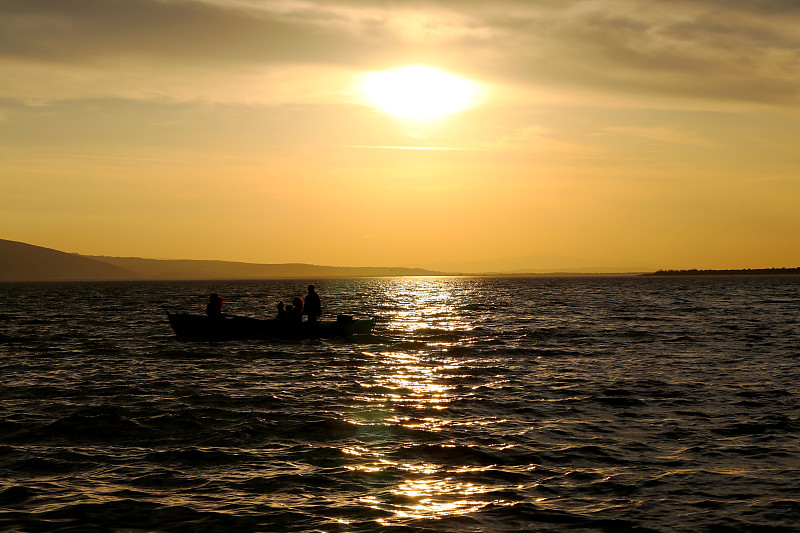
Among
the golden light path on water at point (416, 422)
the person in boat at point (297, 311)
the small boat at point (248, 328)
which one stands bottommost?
the golden light path on water at point (416, 422)

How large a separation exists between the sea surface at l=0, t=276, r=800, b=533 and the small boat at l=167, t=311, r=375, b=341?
4.58 meters

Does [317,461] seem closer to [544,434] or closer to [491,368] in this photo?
[544,434]

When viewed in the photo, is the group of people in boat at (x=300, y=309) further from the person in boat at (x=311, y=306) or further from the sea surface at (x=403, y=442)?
the sea surface at (x=403, y=442)

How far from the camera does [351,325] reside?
39.2 meters

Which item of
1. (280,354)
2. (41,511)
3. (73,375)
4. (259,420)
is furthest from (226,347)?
(41,511)

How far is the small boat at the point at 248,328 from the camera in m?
37.3

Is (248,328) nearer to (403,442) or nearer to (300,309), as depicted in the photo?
(300,309)

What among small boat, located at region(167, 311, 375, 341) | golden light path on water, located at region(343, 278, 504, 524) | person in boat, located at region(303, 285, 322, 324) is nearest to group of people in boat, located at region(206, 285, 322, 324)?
person in boat, located at region(303, 285, 322, 324)

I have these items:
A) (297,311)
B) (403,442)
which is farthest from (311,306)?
(403,442)

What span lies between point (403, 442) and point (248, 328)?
22.9m

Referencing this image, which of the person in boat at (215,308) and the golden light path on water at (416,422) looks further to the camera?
the person in boat at (215,308)

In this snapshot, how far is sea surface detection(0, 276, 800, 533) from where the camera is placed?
1149 cm

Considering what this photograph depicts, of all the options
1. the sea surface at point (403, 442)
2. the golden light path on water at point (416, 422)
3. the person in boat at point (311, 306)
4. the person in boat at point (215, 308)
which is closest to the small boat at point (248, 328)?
the person in boat at point (215, 308)

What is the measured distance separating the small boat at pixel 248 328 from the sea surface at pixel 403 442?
458cm
